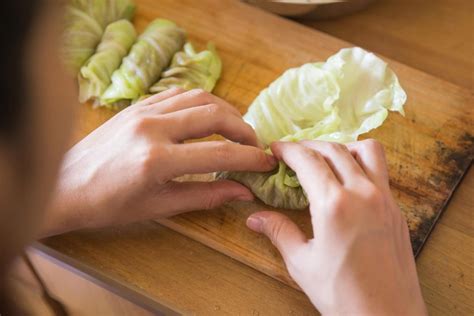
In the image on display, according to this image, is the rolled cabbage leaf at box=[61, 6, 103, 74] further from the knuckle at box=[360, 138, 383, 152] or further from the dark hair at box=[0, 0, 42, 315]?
the dark hair at box=[0, 0, 42, 315]

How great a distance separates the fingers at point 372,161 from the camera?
3.86 feet

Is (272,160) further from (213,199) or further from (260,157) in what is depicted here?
(213,199)

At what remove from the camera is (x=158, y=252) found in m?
1.27

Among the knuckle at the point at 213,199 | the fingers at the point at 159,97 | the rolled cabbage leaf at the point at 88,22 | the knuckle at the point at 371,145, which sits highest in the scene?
the rolled cabbage leaf at the point at 88,22

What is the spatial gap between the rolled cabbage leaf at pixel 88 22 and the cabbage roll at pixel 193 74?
216 mm

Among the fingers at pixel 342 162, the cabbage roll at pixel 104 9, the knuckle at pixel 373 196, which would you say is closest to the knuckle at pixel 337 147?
the fingers at pixel 342 162

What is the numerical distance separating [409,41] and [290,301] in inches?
33.9

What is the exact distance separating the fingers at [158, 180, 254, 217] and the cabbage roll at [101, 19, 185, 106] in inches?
13.5

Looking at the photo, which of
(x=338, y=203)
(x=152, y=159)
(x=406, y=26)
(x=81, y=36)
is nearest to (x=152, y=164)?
(x=152, y=159)

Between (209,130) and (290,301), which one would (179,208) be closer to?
(209,130)

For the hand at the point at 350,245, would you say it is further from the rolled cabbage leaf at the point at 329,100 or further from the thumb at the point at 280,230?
the rolled cabbage leaf at the point at 329,100

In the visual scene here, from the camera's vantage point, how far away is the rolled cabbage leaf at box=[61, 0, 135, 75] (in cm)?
154

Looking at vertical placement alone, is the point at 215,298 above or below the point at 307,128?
below

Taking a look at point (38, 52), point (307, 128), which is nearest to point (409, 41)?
point (307, 128)
